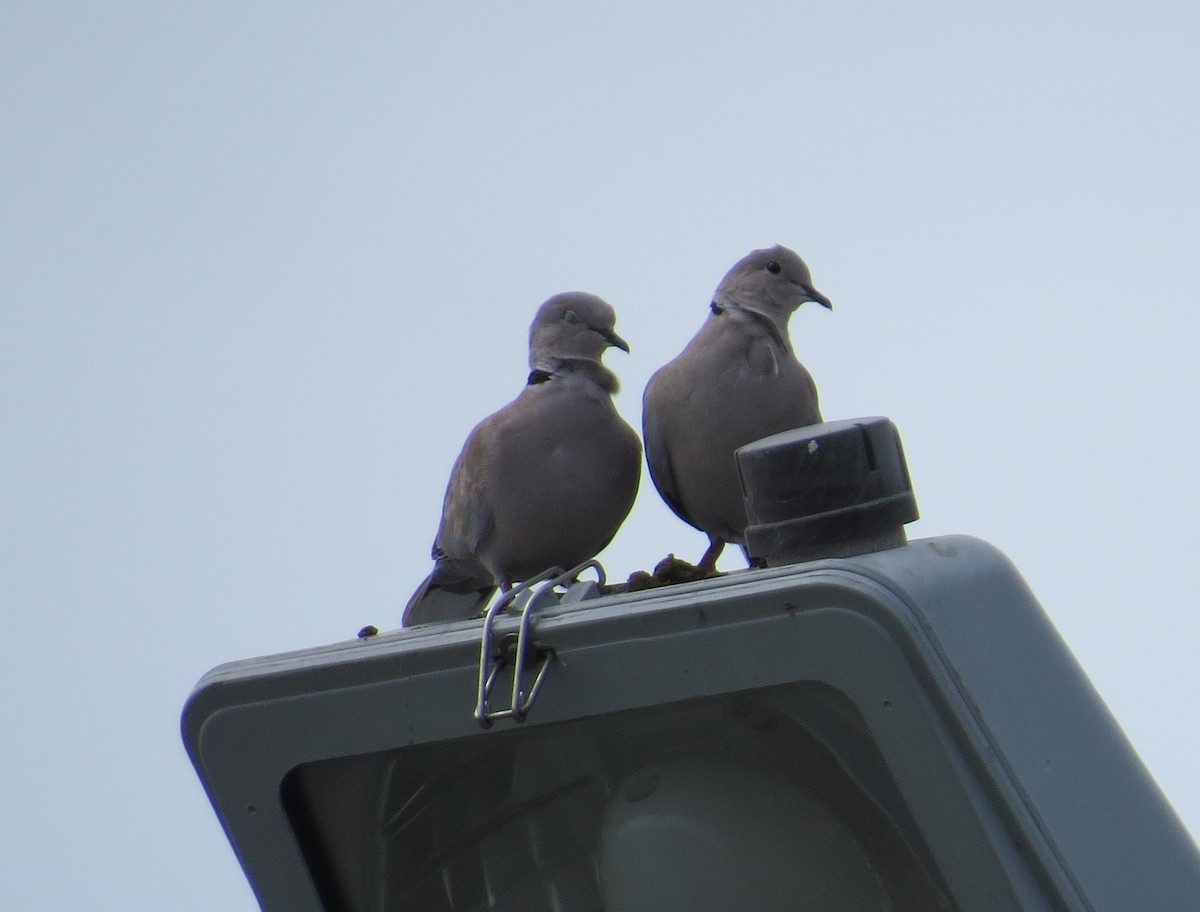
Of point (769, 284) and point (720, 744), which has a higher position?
point (769, 284)

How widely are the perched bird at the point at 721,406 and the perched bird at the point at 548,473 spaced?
5 centimetres

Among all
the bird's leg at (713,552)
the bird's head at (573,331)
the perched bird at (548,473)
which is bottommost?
the bird's leg at (713,552)

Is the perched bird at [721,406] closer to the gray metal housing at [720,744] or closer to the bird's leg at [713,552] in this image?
the bird's leg at [713,552]

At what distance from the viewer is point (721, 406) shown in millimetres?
1700

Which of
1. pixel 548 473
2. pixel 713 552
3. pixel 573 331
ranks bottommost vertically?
pixel 713 552

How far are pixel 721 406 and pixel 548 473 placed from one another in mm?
212

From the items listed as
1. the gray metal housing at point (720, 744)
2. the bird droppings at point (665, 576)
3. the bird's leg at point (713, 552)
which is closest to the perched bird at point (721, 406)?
the bird's leg at point (713, 552)

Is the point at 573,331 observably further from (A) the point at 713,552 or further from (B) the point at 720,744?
(B) the point at 720,744

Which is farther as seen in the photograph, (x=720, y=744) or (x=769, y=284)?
(x=769, y=284)

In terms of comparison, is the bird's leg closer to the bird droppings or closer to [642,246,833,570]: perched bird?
[642,246,833,570]: perched bird

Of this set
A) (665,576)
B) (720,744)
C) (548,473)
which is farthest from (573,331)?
(720,744)

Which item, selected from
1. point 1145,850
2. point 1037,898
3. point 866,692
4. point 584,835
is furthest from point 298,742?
point 1145,850

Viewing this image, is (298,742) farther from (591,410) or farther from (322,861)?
(591,410)

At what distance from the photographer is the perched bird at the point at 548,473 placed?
1692 millimetres
